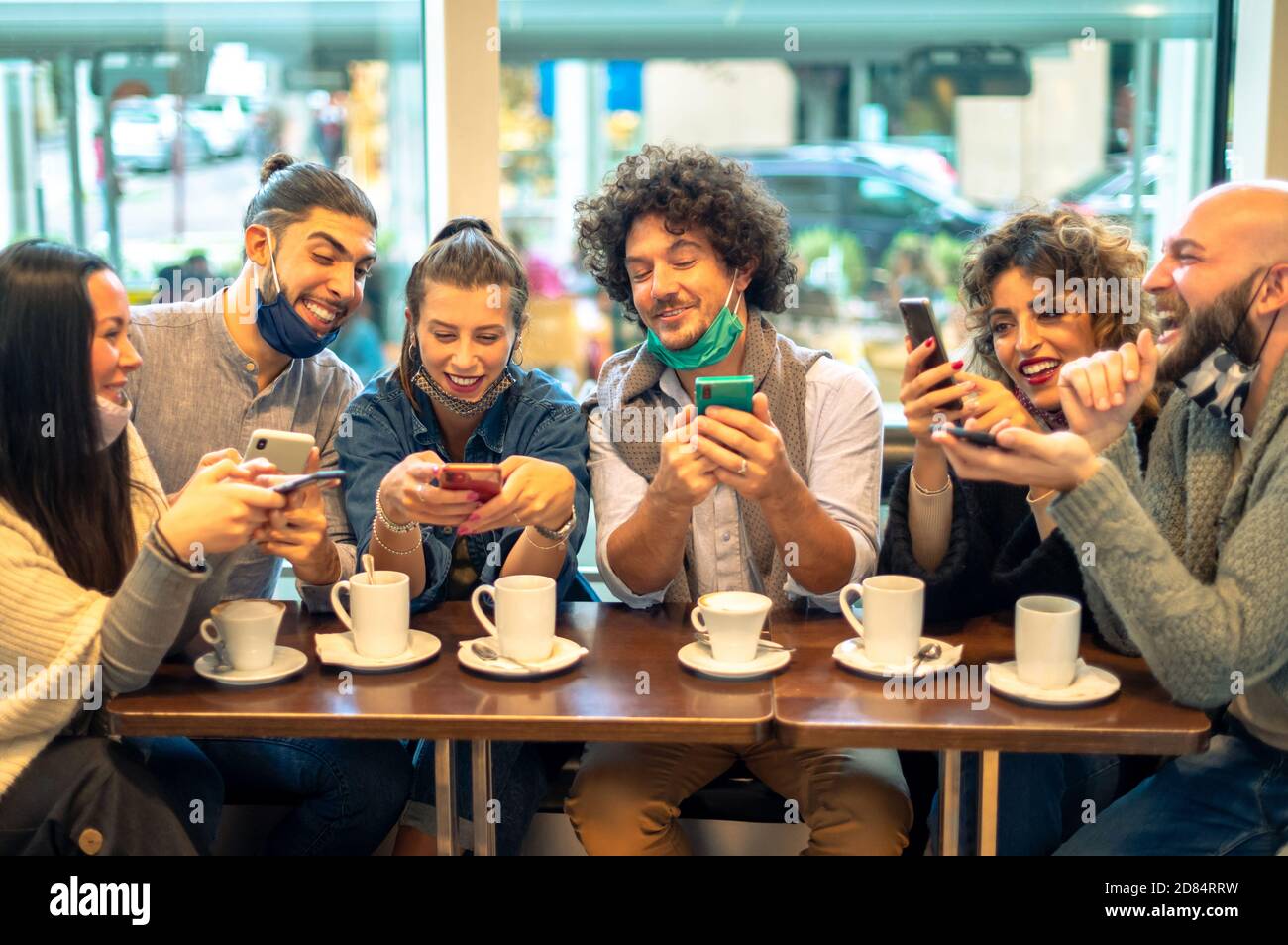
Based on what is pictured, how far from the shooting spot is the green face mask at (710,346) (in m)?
2.31

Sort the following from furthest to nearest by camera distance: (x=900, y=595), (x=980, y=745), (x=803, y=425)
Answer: (x=803, y=425) → (x=900, y=595) → (x=980, y=745)

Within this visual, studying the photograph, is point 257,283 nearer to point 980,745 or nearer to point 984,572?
point 984,572

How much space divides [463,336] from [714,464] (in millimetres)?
568

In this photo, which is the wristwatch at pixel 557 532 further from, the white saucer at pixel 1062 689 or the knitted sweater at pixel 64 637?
the white saucer at pixel 1062 689

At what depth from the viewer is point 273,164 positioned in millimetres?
2521

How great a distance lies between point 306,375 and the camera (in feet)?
8.18

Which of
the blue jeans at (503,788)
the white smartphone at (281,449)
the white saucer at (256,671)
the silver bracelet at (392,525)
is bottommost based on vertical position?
the blue jeans at (503,788)

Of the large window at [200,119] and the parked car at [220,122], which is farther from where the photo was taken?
the parked car at [220,122]

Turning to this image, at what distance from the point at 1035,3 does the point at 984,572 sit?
A: 2.07 m

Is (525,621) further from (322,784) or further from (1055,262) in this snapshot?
(1055,262)

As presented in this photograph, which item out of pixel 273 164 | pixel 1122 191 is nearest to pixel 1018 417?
pixel 273 164

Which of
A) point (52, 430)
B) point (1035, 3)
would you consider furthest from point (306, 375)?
point (1035, 3)

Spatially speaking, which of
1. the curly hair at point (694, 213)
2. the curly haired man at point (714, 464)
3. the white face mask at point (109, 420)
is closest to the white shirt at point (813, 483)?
the curly haired man at point (714, 464)

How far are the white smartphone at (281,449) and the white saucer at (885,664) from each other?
0.87 m
